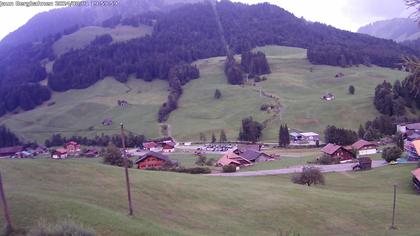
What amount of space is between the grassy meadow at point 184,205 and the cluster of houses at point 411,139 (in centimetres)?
3024

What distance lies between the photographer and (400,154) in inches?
3108

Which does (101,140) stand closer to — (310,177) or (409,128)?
(409,128)

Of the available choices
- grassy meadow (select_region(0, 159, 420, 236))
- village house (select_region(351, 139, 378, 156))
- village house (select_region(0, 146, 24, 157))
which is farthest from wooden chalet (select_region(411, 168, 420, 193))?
village house (select_region(0, 146, 24, 157))

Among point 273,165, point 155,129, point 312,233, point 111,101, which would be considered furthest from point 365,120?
point 111,101

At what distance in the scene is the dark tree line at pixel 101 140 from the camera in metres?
135

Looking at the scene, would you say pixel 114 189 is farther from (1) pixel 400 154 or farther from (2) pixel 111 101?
(2) pixel 111 101

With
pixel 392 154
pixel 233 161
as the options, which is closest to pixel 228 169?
pixel 233 161

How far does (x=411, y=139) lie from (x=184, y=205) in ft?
258

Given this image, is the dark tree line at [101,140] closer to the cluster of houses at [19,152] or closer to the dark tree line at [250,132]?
the cluster of houses at [19,152]

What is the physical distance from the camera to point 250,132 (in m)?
124

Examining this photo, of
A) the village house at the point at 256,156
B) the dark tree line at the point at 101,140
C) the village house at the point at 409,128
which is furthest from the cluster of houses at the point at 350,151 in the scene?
the dark tree line at the point at 101,140

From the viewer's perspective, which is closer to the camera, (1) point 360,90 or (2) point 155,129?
(2) point 155,129

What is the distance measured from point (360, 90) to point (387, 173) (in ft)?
347

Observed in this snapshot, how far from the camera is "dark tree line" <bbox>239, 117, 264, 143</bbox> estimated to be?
123562 mm
